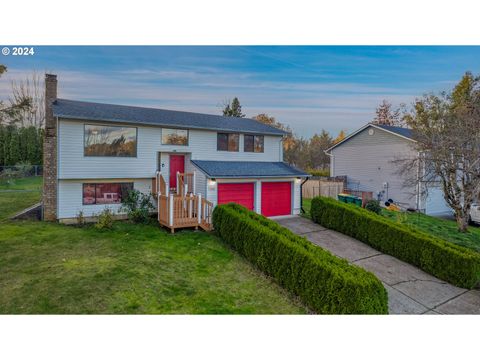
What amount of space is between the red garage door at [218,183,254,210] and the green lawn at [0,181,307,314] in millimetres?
2153

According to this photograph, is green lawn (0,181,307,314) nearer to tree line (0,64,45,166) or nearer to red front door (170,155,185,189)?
red front door (170,155,185,189)

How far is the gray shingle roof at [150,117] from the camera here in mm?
8648

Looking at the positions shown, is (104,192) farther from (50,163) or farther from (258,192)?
(258,192)

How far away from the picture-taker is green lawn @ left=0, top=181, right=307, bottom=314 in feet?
14.1

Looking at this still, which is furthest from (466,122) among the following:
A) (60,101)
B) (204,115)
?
(60,101)

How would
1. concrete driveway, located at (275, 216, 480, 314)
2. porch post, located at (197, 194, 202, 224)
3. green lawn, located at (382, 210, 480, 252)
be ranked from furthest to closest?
green lawn, located at (382, 210, 480, 252) < porch post, located at (197, 194, 202, 224) < concrete driveway, located at (275, 216, 480, 314)

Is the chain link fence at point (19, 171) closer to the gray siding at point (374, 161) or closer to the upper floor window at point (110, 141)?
the upper floor window at point (110, 141)

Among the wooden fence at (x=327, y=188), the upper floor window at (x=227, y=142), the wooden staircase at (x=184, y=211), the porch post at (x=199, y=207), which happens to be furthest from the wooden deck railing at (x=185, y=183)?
the wooden fence at (x=327, y=188)

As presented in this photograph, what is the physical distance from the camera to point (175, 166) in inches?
416

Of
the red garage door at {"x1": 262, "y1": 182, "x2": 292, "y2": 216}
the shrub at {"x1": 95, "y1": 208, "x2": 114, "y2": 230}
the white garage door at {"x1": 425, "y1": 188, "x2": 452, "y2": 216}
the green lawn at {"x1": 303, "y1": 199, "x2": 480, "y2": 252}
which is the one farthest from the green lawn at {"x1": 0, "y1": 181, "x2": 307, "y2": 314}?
the white garage door at {"x1": 425, "y1": 188, "x2": 452, "y2": 216}

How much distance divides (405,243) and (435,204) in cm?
985

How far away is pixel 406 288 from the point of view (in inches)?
228

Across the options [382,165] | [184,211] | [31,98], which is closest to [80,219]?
[184,211]

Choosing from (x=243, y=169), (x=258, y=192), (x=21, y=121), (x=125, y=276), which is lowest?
(x=125, y=276)
